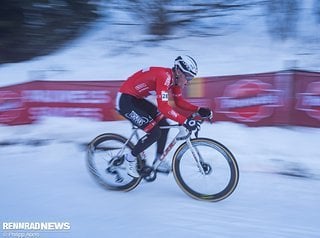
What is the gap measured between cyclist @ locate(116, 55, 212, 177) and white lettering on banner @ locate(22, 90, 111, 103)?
8.10 ft

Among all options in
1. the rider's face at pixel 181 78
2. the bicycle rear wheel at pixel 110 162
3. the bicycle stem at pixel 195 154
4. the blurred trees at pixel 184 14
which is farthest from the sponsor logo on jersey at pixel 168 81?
the blurred trees at pixel 184 14

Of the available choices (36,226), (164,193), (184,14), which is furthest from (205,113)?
(184,14)

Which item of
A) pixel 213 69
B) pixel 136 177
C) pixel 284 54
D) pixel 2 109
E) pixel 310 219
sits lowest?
pixel 310 219

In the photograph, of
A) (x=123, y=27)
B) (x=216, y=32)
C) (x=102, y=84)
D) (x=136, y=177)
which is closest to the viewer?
(x=136, y=177)

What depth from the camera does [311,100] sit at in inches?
264

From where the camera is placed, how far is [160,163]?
197 inches

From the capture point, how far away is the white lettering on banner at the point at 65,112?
7.53m

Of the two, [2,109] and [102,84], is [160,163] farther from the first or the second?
[2,109]

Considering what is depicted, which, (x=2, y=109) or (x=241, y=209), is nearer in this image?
(x=241, y=209)

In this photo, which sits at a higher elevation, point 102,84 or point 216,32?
point 216,32

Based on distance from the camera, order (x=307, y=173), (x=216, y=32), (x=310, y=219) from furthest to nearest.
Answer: (x=216, y=32) → (x=307, y=173) → (x=310, y=219)

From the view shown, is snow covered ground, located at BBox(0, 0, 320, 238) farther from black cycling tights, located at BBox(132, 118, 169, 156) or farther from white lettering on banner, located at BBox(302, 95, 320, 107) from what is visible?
black cycling tights, located at BBox(132, 118, 169, 156)

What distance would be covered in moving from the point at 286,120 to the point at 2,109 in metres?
4.98

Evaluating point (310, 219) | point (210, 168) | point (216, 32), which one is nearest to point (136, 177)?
point (210, 168)
